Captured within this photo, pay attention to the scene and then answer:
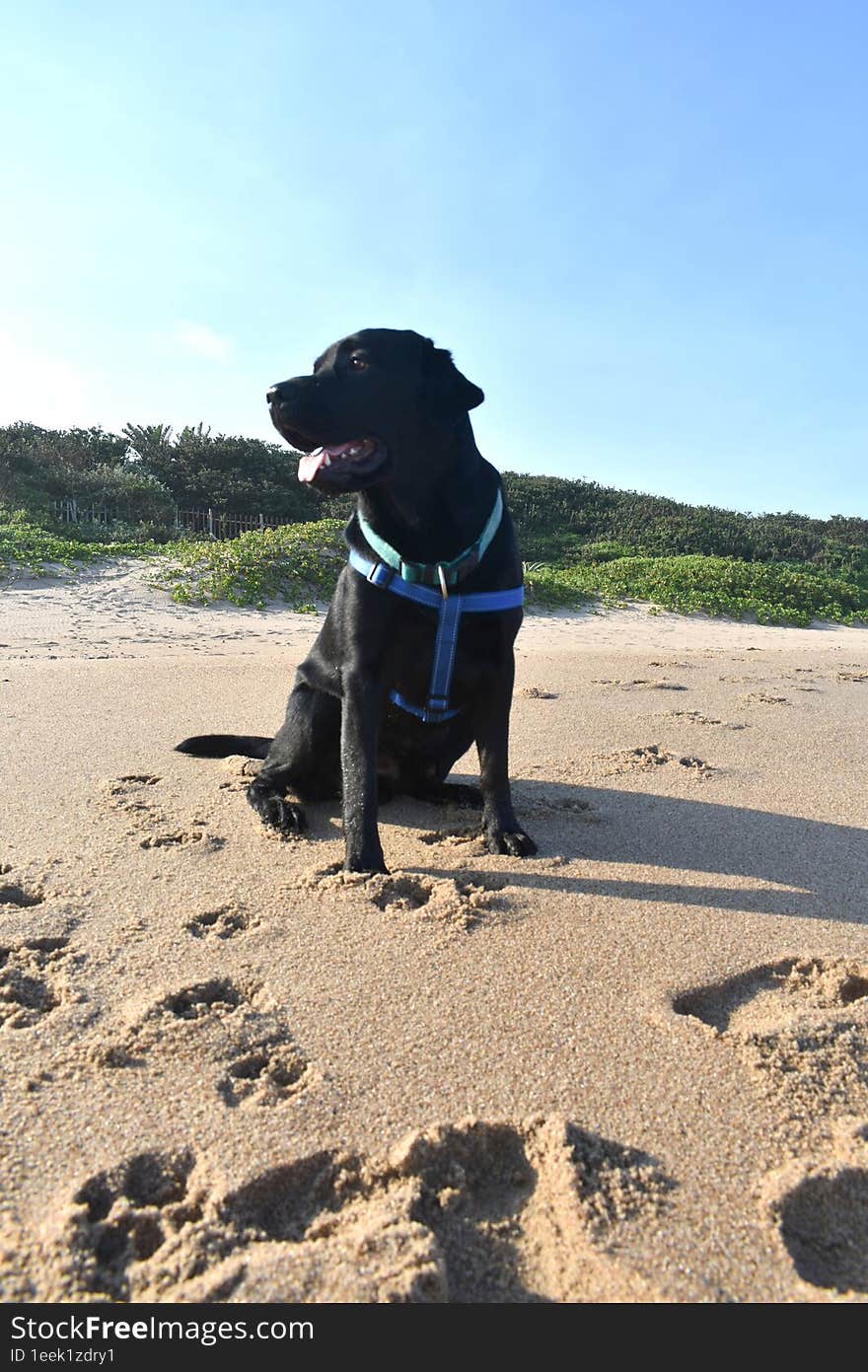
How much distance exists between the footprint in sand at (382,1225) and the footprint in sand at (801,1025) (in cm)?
35

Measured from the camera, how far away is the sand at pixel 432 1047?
108 centimetres

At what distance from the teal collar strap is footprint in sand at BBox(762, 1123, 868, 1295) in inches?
65.9

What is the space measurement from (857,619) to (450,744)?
1226 centimetres

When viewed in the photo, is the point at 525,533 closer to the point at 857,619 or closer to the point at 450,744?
the point at 857,619

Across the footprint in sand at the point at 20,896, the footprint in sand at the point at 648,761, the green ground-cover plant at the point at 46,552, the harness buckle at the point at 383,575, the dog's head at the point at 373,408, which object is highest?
the dog's head at the point at 373,408

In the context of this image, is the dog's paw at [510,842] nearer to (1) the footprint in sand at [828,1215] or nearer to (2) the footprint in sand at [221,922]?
(2) the footprint in sand at [221,922]

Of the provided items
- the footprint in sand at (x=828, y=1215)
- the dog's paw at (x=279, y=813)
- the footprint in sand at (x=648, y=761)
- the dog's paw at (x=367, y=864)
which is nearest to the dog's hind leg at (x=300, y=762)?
the dog's paw at (x=279, y=813)

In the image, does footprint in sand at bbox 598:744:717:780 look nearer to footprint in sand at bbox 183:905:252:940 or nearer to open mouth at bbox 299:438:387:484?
open mouth at bbox 299:438:387:484

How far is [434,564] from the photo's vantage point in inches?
98.4

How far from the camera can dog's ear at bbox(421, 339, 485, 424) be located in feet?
8.46

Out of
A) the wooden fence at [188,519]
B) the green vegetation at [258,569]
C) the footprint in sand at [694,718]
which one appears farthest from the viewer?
the wooden fence at [188,519]

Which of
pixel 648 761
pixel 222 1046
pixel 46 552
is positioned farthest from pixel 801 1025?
pixel 46 552

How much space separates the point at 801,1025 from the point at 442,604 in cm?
143

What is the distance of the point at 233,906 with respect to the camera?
209 cm
